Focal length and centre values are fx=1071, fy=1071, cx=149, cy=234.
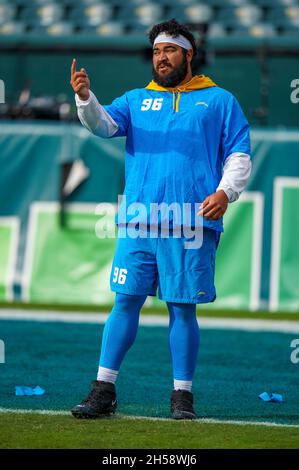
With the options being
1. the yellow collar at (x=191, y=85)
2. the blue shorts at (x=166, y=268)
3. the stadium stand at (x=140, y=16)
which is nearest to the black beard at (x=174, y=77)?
the yellow collar at (x=191, y=85)

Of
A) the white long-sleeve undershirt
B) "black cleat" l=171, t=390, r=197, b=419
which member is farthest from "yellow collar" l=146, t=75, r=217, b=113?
"black cleat" l=171, t=390, r=197, b=419

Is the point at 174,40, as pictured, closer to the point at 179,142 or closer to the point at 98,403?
the point at 179,142

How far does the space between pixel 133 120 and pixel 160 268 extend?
2.43 ft

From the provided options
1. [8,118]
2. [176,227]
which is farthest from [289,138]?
[176,227]

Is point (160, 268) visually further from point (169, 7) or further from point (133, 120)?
point (169, 7)

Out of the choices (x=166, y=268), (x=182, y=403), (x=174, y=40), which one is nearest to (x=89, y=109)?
(x=174, y=40)

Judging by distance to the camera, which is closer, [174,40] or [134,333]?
[134,333]

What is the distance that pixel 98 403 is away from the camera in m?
4.95

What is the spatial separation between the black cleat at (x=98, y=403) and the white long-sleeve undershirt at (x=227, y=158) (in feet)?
3.49

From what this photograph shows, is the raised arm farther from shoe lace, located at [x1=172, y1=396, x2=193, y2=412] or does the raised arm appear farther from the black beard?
shoe lace, located at [x1=172, y1=396, x2=193, y2=412]

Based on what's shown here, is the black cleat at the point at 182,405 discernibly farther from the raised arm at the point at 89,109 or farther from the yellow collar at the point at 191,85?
the yellow collar at the point at 191,85

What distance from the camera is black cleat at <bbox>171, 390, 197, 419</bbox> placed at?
4.97 metres

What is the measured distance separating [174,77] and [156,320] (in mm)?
4353

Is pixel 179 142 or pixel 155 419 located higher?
pixel 179 142
